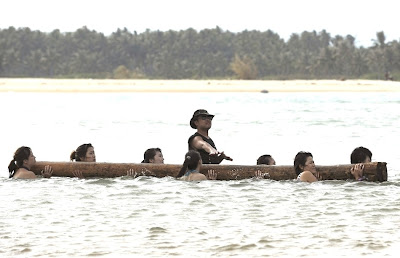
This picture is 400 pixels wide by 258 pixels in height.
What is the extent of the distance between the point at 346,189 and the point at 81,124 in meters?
23.6

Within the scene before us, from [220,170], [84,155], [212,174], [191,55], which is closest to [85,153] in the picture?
[84,155]

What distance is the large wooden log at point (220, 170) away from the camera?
1316 cm

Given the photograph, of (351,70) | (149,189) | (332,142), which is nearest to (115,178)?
Answer: (149,189)

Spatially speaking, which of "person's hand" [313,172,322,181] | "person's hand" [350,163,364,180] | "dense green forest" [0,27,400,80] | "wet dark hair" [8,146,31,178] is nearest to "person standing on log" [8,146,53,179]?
"wet dark hair" [8,146,31,178]

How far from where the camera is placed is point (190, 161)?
13656mm

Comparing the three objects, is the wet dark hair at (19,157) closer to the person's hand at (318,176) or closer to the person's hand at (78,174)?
the person's hand at (78,174)

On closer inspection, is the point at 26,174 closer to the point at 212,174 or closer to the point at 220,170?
the point at 212,174

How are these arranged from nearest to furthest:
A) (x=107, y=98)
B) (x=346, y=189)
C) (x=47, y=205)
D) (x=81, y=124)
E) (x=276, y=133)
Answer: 1. (x=47, y=205)
2. (x=346, y=189)
3. (x=276, y=133)
4. (x=81, y=124)
5. (x=107, y=98)

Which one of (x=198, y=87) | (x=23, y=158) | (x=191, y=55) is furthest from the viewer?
(x=191, y=55)

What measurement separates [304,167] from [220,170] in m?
1.36

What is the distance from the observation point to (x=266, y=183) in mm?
13625

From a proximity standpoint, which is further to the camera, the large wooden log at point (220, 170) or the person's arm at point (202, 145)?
the person's arm at point (202, 145)

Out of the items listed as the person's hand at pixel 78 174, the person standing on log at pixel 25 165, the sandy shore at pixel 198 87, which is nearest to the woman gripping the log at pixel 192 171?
the person's hand at pixel 78 174

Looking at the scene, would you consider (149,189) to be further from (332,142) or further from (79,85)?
(79,85)
